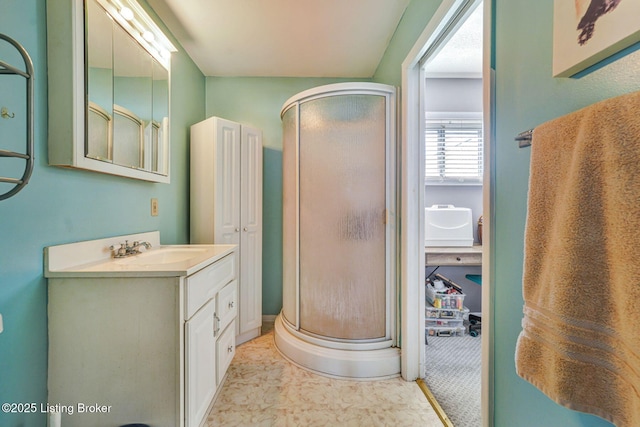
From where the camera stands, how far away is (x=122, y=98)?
1369 mm

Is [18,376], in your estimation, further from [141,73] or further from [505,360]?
[505,360]

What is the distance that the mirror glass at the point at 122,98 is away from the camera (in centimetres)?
117

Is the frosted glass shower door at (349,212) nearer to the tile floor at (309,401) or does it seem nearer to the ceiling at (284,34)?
the tile floor at (309,401)

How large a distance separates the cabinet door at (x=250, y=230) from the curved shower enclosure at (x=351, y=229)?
594 millimetres

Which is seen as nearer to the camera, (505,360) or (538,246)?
(538,246)

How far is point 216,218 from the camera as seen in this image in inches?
80.1

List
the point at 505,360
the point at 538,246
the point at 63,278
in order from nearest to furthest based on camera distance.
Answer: the point at 538,246, the point at 505,360, the point at 63,278

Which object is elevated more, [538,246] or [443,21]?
[443,21]

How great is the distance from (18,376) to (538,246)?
5.61ft

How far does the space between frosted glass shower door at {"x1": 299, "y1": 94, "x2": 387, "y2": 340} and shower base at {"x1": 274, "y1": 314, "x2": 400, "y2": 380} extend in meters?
0.10

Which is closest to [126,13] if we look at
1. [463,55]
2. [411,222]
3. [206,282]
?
[206,282]

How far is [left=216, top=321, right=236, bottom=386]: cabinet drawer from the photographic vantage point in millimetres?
1406

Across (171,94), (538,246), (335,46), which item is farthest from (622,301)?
(171,94)

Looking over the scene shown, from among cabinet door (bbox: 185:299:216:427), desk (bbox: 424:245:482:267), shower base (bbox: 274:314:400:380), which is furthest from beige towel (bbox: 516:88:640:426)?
desk (bbox: 424:245:482:267)
